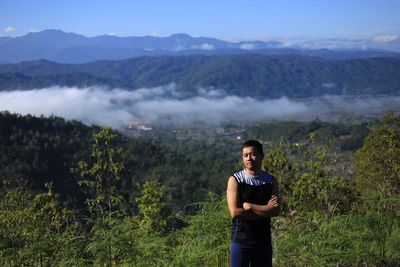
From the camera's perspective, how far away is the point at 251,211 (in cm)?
377

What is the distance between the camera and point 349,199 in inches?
412

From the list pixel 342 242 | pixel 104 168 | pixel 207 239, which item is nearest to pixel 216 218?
pixel 207 239

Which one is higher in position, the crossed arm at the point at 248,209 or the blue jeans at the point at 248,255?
the crossed arm at the point at 248,209

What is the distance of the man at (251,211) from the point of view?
3773 mm

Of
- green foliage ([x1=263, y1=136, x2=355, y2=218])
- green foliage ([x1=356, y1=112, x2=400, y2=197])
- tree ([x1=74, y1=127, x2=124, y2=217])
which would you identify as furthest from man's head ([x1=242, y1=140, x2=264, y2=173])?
green foliage ([x1=356, y1=112, x2=400, y2=197])

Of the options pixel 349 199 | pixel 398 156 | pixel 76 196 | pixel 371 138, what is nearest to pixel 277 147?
pixel 349 199

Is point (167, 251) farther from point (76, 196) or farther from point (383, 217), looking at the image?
point (76, 196)

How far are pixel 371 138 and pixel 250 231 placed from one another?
52.9 feet

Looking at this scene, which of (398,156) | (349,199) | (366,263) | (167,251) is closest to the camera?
(366,263)

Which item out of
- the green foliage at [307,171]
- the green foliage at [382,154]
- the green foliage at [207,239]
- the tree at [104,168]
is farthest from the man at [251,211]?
the green foliage at [382,154]

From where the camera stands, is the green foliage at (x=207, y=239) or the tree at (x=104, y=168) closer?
the green foliage at (x=207, y=239)

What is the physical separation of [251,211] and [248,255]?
1.28 ft

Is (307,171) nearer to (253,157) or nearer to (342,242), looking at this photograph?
(342,242)

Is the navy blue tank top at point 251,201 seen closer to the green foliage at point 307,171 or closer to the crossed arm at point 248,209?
the crossed arm at point 248,209
